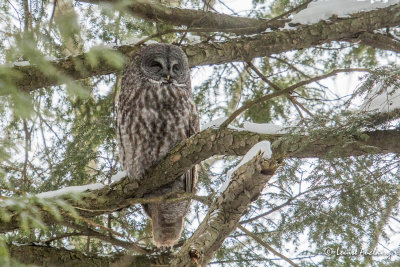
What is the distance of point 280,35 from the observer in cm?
473

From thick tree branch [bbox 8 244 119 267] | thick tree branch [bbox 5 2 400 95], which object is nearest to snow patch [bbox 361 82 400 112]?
thick tree branch [bbox 5 2 400 95]

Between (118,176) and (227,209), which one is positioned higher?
(118,176)

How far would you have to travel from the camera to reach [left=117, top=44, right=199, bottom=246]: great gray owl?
400 centimetres

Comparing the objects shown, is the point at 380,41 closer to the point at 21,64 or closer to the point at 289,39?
the point at 289,39

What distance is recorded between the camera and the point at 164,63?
4.29m

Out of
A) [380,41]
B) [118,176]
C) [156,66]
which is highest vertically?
[380,41]

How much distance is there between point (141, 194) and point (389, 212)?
1.94 meters

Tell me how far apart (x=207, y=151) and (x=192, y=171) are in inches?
34.7

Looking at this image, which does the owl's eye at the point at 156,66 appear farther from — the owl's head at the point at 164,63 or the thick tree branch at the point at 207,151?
the thick tree branch at the point at 207,151

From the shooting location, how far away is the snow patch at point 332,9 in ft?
16.2

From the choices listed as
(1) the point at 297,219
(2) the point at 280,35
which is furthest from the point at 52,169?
(2) the point at 280,35

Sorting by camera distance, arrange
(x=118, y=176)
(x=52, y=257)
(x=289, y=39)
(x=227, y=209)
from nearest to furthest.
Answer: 1. (x=227, y=209)
2. (x=52, y=257)
3. (x=118, y=176)
4. (x=289, y=39)

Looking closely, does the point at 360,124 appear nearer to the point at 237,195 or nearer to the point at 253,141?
the point at 253,141

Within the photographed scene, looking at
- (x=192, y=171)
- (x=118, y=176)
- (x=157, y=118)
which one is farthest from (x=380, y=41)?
(x=118, y=176)
